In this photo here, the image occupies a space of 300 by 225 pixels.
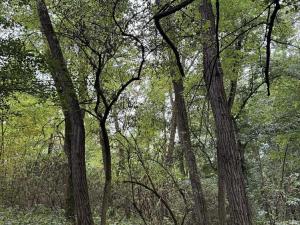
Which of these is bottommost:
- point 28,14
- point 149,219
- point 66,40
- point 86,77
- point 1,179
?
point 149,219

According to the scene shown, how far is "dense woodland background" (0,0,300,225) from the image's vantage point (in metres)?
5.48

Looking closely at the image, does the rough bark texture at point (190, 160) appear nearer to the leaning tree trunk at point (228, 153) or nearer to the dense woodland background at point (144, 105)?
the dense woodland background at point (144, 105)

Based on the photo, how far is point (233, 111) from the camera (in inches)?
488

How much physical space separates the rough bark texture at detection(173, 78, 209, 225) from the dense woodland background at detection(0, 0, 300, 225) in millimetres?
31

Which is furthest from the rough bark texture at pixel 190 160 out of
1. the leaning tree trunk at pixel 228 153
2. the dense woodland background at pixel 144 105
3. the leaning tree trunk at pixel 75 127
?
the leaning tree trunk at pixel 75 127

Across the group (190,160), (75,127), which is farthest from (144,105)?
(75,127)

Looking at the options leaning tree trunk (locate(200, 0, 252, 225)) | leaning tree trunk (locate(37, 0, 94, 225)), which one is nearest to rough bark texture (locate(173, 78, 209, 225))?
leaning tree trunk (locate(200, 0, 252, 225))

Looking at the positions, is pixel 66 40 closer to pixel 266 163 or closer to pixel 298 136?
pixel 298 136

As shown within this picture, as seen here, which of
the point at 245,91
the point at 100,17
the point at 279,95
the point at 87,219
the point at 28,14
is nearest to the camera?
the point at 100,17

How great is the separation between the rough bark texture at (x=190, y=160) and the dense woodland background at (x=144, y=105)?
0.10 ft

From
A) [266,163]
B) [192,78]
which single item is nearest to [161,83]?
[192,78]

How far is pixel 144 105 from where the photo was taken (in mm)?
10914

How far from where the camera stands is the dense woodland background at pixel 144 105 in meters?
5.48

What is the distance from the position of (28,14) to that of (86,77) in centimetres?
344
